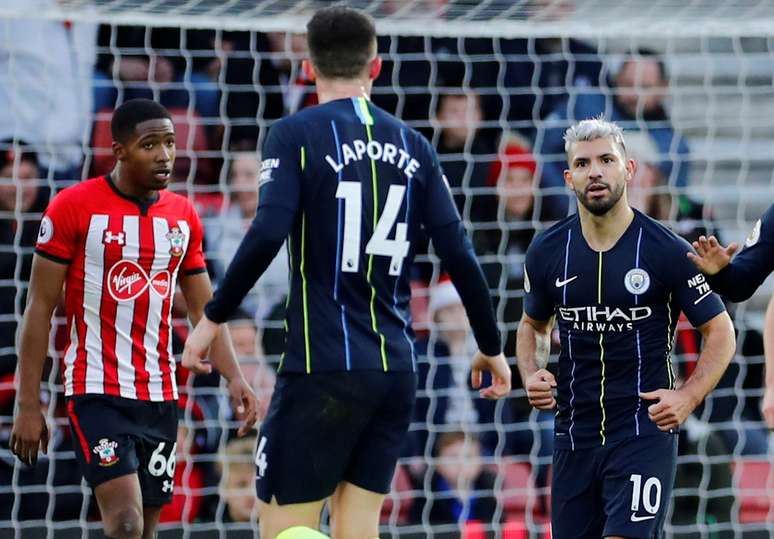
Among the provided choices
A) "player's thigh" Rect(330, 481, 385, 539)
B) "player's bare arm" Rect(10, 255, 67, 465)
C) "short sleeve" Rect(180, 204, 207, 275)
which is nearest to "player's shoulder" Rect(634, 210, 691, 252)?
"player's thigh" Rect(330, 481, 385, 539)

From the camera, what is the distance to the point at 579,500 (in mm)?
5008

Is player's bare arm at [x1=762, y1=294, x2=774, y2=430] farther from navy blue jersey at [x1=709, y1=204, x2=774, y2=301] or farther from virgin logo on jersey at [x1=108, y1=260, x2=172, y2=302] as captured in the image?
virgin logo on jersey at [x1=108, y1=260, x2=172, y2=302]

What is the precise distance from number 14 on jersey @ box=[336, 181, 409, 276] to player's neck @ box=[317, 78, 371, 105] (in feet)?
1.00

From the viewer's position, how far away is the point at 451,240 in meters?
4.38

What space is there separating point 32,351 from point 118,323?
12.7 inches

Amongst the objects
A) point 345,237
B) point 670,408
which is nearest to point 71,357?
point 345,237

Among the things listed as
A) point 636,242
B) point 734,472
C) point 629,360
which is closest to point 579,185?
point 636,242

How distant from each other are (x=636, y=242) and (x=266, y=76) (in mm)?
3518

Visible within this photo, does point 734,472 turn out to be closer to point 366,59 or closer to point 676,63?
point 676,63

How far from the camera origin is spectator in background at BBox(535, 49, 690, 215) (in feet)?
26.5

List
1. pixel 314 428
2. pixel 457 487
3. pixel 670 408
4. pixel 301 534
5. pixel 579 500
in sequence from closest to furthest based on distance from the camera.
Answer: pixel 301 534 → pixel 314 428 → pixel 670 408 → pixel 579 500 → pixel 457 487

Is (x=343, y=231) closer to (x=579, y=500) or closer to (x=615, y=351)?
(x=615, y=351)

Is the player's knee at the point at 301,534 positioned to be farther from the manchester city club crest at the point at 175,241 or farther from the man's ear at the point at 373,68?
the manchester city club crest at the point at 175,241

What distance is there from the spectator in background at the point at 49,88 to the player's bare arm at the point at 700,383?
12.6 ft
